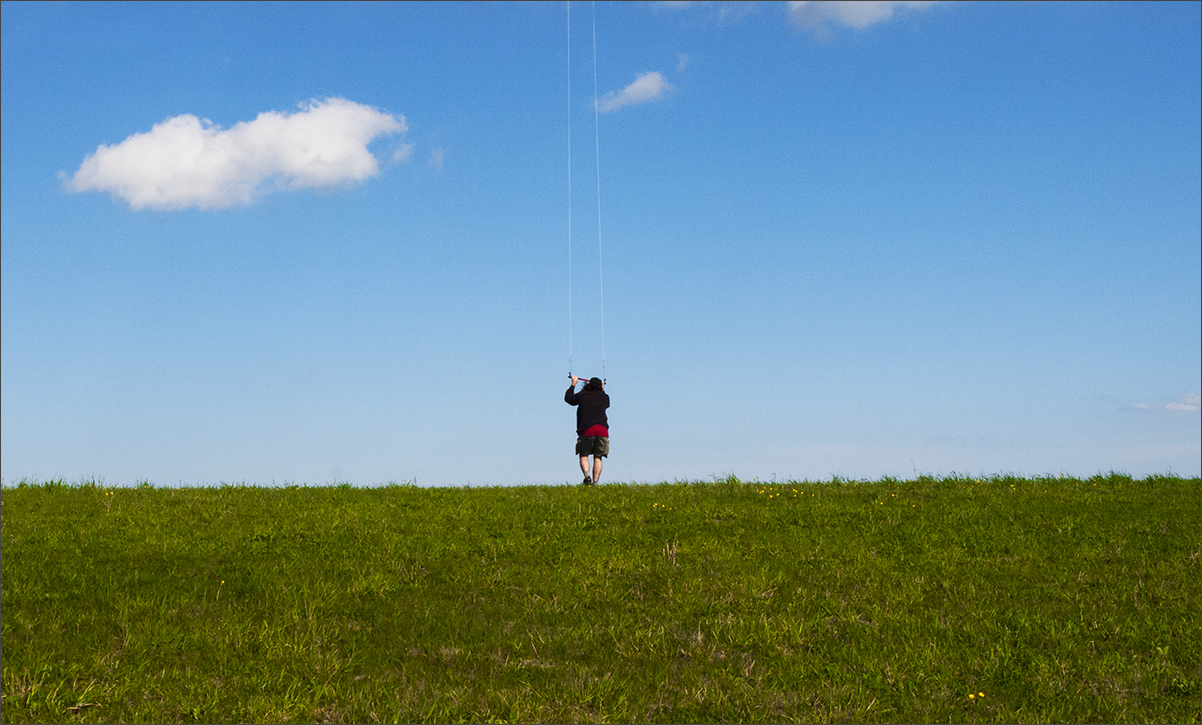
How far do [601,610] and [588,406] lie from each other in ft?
32.0

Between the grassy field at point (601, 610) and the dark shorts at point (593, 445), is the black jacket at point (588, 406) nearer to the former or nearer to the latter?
the dark shorts at point (593, 445)

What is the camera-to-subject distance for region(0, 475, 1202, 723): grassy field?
29.9 feet

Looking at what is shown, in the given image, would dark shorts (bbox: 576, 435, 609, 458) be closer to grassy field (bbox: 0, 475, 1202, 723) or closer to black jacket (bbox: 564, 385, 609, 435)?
black jacket (bbox: 564, 385, 609, 435)

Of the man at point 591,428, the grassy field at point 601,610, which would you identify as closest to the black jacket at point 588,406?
→ the man at point 591,428

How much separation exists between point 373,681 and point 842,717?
4629 millimetres

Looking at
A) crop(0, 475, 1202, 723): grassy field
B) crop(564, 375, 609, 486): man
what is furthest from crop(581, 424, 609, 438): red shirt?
crop(0, 475, 1202, 723): grassy field

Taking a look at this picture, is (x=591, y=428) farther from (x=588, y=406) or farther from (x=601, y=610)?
(x=601, y=610)

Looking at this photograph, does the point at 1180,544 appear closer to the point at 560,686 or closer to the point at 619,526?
the point at 619,526

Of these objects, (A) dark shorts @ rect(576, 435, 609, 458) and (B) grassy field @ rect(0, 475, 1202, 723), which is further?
(A) dark shorts @ rect(576, 435, 609, 458)

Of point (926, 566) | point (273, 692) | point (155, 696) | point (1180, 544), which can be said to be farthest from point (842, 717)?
point (1180, 544)

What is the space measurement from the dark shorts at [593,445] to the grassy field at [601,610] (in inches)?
188

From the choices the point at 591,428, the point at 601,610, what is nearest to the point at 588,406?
the point at 591,428

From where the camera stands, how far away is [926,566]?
41.1 feet

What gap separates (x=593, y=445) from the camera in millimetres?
20297
